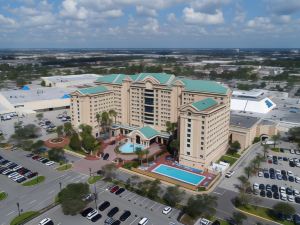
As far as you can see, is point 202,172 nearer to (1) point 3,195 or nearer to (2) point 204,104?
(2) point 204,104

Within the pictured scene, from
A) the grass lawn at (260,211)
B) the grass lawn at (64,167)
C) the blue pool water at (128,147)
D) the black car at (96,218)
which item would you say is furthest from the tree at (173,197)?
the grass lawn at (64,167)

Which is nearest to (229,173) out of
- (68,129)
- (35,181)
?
(35,181)

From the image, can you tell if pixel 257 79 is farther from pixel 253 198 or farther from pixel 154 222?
pixel 154 222

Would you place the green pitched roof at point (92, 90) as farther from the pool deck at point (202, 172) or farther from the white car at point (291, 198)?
the white car at point (291, 198)

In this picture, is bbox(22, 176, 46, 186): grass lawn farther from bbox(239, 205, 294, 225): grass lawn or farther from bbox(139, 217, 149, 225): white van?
bbox(239, 205, 294, 225): grass lawn

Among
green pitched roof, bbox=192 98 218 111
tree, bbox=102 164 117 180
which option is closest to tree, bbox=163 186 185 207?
tree, bbox=102 164 117 180

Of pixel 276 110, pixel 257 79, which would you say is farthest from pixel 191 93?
pixel 257 79
